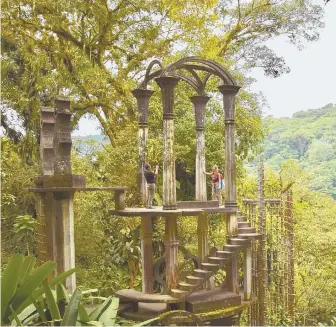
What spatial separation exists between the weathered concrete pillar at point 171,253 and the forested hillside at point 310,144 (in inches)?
840

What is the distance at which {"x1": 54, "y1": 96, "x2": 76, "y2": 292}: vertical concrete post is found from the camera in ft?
20.9

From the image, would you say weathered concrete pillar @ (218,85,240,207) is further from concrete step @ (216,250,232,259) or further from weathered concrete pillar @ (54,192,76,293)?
weathered concrete pillar @ (54,192,76,293)

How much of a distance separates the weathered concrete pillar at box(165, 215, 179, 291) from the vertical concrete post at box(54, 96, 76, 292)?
2063mm

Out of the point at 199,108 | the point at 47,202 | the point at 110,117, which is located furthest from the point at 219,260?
the point at 110,117

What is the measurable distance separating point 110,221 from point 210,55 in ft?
17.0

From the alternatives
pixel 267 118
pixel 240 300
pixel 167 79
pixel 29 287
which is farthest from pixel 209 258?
pixel 267 118

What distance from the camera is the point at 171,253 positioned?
8.15 m

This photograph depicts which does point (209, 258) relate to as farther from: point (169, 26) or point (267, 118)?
point (267, 118)

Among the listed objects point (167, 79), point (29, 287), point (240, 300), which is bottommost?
point (240, 300)

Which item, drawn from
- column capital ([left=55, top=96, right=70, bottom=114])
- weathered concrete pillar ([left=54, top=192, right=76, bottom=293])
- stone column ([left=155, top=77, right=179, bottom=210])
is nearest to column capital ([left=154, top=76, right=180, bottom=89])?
stone column ([left=155, top=77, right=179, bottom=210])

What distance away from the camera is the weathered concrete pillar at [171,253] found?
8.12m

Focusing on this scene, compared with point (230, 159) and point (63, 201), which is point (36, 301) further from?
point (230, 159)

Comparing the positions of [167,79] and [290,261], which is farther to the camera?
[290,261]

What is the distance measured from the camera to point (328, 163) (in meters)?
32.0
